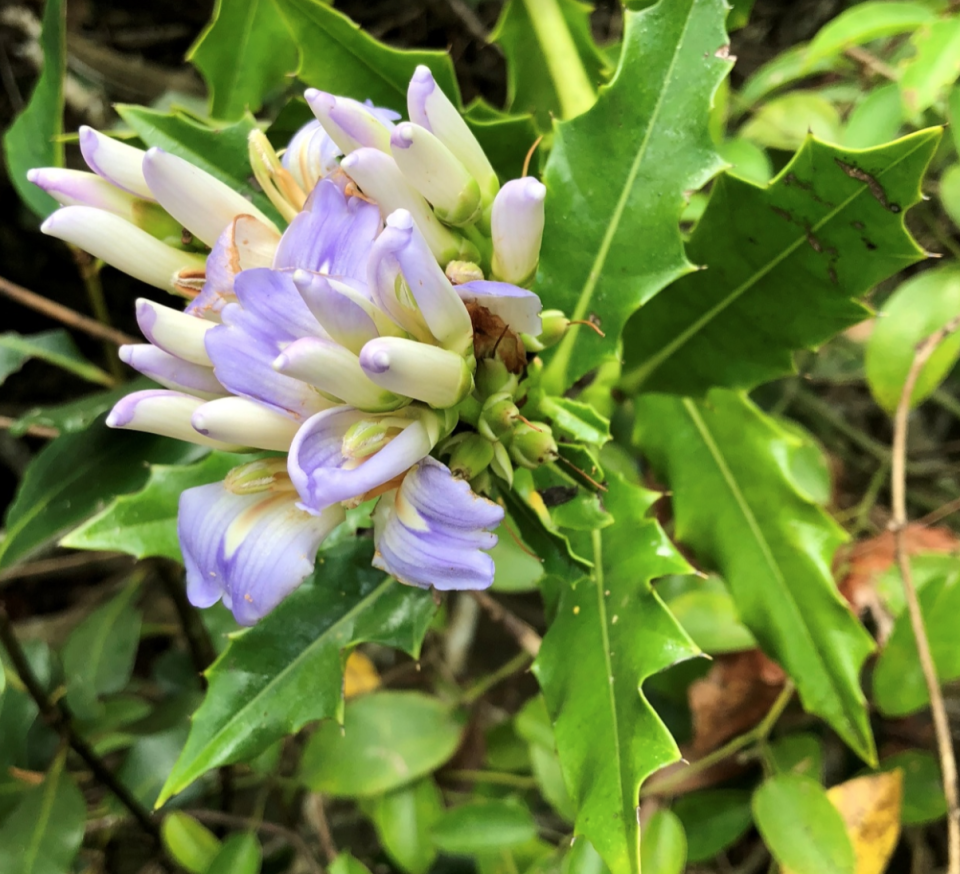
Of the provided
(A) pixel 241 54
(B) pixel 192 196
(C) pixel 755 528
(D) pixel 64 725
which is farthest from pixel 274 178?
(D) pixel 64 725

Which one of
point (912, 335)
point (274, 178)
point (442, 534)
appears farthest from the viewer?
point (912, 335)

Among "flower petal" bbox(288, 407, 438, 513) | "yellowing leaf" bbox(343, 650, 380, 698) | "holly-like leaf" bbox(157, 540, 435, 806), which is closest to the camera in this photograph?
"flower petal" bbox(288, 407, 438, 513)

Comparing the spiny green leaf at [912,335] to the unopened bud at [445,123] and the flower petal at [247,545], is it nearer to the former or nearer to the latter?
the unopened bud at [445,123]

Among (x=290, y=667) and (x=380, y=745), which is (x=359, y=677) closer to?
(x=380, y=745)

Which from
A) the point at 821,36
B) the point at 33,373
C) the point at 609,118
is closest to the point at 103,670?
the point at 33,373

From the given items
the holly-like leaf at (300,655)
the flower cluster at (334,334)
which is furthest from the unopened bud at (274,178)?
the holly-like leaf at (300,655)

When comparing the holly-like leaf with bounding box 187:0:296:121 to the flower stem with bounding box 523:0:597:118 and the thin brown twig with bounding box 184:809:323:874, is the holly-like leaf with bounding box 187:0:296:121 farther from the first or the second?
the thin brown twig with bounding box 184:809:323:874

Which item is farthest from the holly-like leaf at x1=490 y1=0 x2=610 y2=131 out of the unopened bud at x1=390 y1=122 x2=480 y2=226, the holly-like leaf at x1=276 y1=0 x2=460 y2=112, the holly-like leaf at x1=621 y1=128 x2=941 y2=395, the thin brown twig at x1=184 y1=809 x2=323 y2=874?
the thin brown twig at x1=184 y1=809 x2=323 y2=874
